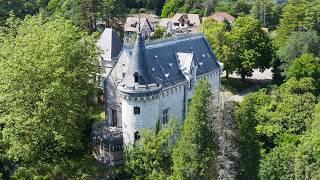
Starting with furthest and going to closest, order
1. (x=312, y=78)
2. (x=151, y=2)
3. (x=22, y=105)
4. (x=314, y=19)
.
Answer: (x=151, y=2) → (x=314, y=19) → (x=312, y=78) → (x=22, y=105)

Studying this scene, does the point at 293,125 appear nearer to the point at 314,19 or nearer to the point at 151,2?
the point at 314,19

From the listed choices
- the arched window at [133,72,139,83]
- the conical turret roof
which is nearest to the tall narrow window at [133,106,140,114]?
the conical turret roof

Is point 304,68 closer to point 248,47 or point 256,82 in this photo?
point 248,47

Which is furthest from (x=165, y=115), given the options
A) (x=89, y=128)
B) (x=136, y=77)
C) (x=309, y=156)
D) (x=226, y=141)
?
(x=309, y=156)

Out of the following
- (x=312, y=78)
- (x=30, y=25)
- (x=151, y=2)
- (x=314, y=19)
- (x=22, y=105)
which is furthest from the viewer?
(x=151, y=2)

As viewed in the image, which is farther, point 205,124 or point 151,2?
point 151,2

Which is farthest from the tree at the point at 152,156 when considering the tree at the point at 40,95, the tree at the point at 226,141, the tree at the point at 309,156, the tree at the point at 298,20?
the tree at the point at 298,20

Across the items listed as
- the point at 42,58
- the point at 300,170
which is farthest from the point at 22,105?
the point at 300,170
